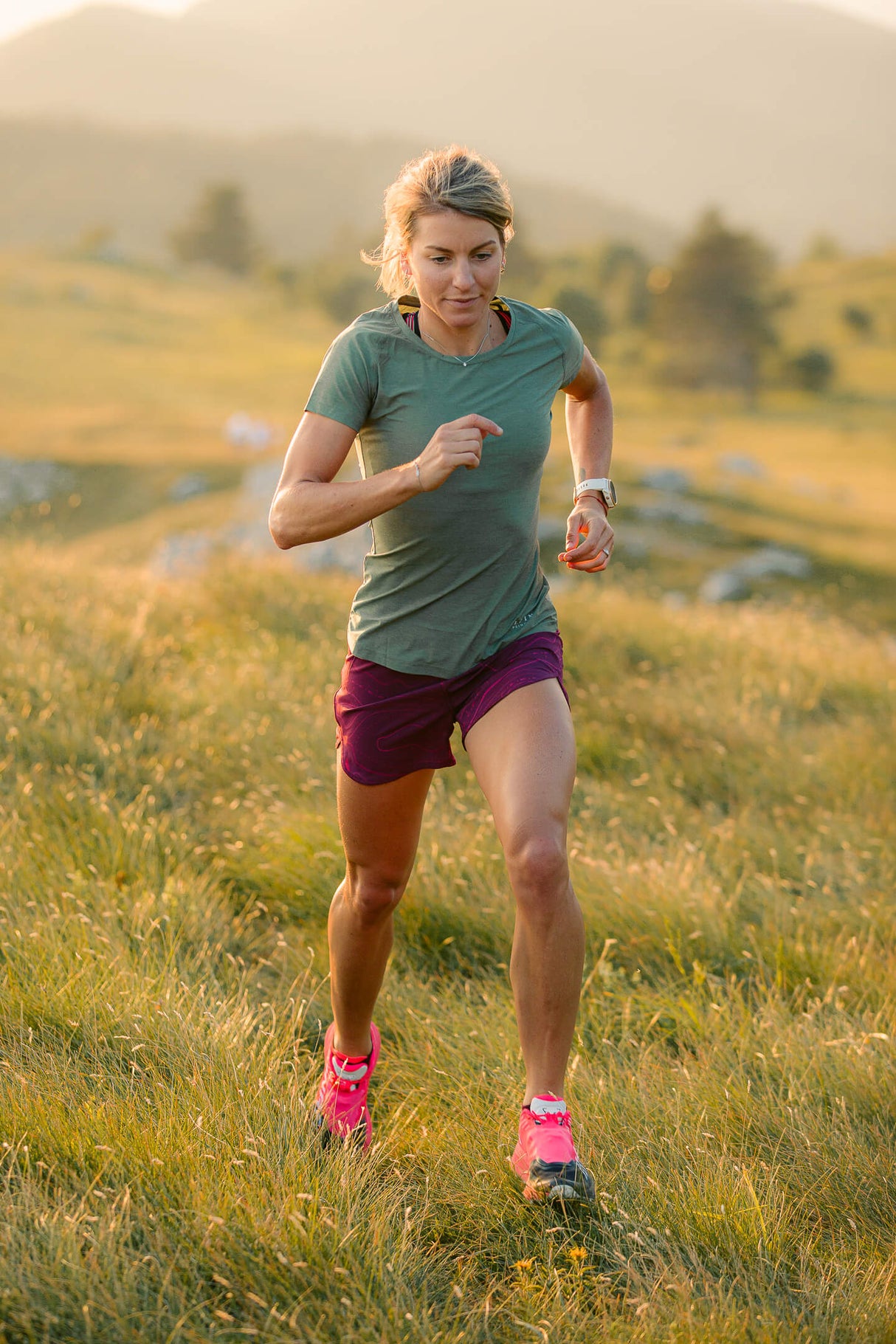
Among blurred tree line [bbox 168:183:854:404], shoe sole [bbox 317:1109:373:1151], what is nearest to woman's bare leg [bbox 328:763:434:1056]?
shoe sole [bbox 317:1109:373:1151]

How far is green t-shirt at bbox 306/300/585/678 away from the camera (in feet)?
9.28

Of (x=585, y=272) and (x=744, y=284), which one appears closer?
(x=744, y=284)

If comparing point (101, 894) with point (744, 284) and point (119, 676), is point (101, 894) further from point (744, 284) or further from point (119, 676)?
point (744, 284)

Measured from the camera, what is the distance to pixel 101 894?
3.86 m

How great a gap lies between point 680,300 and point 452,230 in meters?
52.5

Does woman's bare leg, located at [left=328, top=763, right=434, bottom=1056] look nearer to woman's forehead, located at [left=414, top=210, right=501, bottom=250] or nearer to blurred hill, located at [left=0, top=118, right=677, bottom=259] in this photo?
woman's forehead, located at [left=414, top=210, right=501, bottom=250]

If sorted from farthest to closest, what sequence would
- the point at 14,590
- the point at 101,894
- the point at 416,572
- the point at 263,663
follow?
the point at 14,590 < the point at 263,663 < the point at 101,894 < the point at 416,572

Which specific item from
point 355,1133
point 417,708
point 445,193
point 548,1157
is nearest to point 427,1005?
point 355,1133

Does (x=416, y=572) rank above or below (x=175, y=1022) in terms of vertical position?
above

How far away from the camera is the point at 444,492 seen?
2.88 meters

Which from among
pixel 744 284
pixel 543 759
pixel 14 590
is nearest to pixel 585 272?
pixel 744 284

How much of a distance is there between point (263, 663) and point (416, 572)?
353 centimetres

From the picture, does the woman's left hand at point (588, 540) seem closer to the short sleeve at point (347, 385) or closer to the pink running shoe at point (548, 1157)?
the short sleeve at point (347, 385)

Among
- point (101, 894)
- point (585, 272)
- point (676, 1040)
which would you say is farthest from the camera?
point (585, 272)
